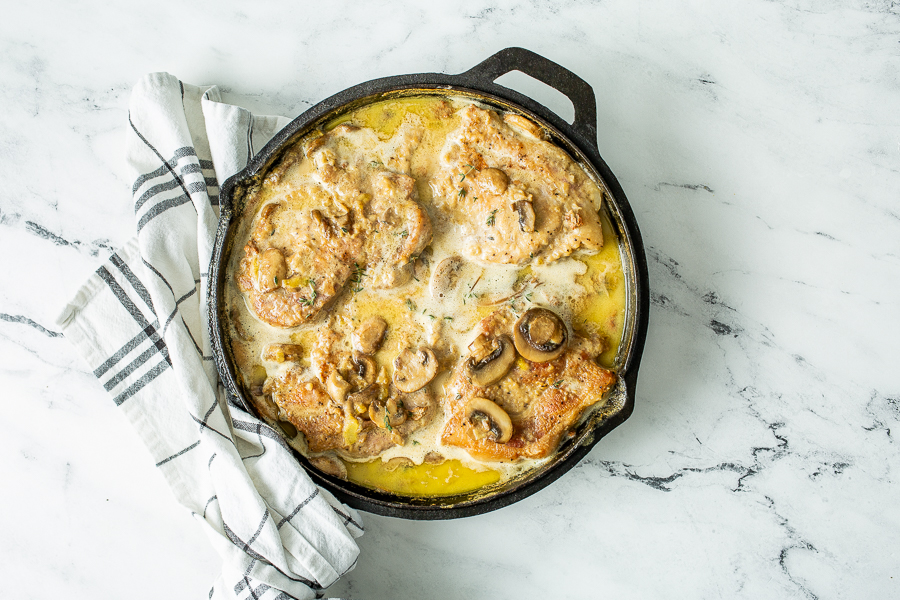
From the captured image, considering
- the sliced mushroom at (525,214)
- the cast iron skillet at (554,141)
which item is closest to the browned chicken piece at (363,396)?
the cast iron skillet at (554,141)

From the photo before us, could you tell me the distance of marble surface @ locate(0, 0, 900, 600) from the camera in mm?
2977

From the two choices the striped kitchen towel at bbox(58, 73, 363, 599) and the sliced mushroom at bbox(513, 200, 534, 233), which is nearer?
the sliced mushroom at bbox(513, 200, 534, 233)

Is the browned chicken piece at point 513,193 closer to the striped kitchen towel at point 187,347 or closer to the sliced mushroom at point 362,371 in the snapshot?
the sliced mushroom at point 362,371

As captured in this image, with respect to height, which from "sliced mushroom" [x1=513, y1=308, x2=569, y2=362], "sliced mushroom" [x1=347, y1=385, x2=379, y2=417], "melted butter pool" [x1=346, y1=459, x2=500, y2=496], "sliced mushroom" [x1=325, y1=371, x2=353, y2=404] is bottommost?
"melted butter pool" [x1=346, y1=459, x2=500, y2=496]

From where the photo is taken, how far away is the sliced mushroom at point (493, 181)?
7.97 feet

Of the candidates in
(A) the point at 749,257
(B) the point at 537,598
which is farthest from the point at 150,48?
(B) the point at 537,598

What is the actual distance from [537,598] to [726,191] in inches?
89.0

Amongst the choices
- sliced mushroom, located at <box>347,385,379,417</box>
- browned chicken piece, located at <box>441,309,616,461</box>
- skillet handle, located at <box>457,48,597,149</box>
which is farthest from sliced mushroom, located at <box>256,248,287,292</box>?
skillet handle, located at <box>457,48,597,149</box>

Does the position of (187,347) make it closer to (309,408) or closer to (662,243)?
(309,408)

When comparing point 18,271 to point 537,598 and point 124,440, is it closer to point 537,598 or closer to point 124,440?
point 124,440

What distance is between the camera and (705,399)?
9.82 feet

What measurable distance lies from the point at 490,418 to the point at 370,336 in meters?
0.60

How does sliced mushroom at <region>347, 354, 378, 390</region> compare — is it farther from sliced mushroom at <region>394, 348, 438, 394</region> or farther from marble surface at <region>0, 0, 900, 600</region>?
marble surface at <region>0, 0, 900, 600</region>

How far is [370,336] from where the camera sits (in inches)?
96.6
